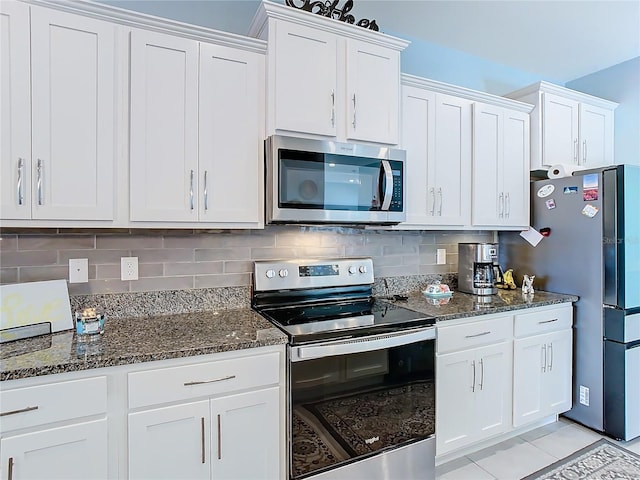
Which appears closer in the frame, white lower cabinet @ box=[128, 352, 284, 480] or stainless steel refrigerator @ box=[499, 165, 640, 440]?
white lower cabinet @ box=[128, 352, 284, 480]

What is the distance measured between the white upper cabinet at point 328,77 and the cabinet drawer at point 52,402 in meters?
1.30

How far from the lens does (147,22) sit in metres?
Answer: 1.62

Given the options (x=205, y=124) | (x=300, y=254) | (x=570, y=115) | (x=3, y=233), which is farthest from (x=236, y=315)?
(x=570, y=115)

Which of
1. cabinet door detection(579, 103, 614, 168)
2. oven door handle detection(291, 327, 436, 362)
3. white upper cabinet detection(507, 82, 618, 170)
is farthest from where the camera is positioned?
cabinet door detection(579, 103, 614, 168)

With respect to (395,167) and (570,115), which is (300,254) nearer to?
(395,167)

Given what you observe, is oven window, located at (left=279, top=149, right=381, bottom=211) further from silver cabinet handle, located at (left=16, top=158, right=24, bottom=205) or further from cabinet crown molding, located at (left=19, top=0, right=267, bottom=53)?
silver cabinet handle, located at (left=16, top=158, right=24, bottom=205)

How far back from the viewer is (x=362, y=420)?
5.66ft

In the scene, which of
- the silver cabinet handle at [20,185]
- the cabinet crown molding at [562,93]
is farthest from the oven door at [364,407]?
the cabinet crown molding at [562,93]

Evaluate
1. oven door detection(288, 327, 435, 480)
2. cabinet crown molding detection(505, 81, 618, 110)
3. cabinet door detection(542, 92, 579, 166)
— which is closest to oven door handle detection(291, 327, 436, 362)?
oven door detection(288, 327, 435, 480)

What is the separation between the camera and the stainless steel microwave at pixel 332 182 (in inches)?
71.2

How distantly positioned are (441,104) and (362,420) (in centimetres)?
191

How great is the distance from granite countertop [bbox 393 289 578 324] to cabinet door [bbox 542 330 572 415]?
9.7 inches

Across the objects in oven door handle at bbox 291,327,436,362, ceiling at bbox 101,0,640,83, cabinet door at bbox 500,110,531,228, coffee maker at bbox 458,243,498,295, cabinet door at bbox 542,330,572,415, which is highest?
ceiling at bbox 101,0,640,83

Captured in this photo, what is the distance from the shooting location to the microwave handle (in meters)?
2.03
